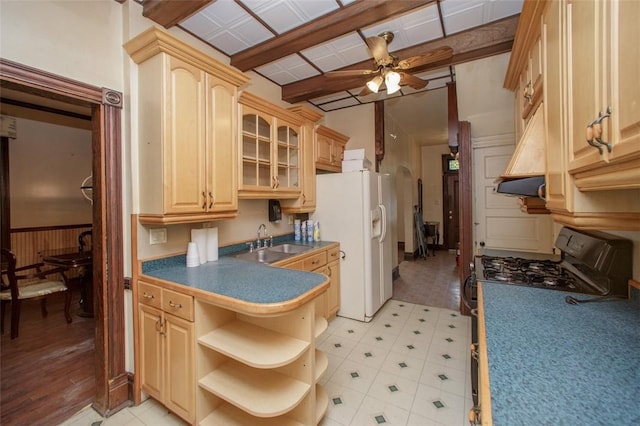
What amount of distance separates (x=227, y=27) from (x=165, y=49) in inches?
31.4

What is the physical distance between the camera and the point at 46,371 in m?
2.22

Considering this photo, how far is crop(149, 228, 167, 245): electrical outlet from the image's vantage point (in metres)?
1.95

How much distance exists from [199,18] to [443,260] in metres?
6.14

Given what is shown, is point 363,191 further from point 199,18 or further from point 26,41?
point 26,41

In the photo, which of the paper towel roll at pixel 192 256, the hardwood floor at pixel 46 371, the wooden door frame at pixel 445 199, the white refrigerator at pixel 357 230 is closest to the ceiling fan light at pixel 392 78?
the white refrigerator at pixel 357 230

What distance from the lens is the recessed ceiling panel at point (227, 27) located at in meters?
2.06

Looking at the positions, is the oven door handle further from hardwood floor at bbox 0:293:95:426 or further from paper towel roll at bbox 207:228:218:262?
hardwood floor at bbox 0:293:95:426

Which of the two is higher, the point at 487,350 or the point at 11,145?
the point at 11,145

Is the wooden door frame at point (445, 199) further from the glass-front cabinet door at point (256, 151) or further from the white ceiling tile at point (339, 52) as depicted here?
the glass-front cabinet door at point (256, 151)

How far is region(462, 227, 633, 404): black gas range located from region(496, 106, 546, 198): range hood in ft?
1.46

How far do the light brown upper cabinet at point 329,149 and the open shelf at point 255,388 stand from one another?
2.40 metres

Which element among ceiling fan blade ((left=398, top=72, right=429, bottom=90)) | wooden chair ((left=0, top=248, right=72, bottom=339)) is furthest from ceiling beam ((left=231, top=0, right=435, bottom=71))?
wooden chair ((left=0, top=248, right=72, bottom=339))

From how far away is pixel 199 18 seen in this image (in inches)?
84.8

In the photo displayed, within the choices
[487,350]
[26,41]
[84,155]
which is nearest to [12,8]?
[26,41]
